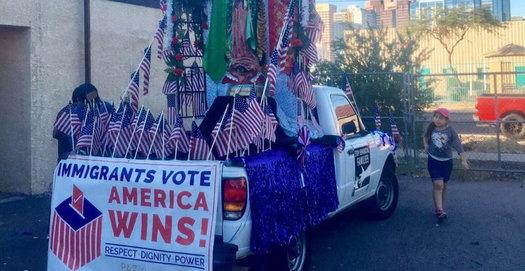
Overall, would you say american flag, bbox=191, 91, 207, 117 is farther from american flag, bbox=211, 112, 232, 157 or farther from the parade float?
american flag, bbox=211, 112, 232, 157

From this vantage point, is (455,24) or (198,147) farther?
(455,24)

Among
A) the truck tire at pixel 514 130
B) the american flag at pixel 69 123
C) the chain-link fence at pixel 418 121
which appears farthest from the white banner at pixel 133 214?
the truck tire at pixel 514 130

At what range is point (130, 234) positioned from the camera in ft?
16.3

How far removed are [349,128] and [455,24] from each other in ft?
118

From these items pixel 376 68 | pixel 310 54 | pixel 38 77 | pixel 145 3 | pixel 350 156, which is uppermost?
pixel 145 3

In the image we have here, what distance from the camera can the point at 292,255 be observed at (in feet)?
18.9

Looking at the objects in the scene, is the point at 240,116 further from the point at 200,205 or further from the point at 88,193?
the point at 88,193

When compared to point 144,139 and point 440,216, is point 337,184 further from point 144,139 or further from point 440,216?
point 440,216

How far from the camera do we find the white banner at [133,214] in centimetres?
476

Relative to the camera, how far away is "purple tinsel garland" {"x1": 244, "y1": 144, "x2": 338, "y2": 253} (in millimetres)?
4996

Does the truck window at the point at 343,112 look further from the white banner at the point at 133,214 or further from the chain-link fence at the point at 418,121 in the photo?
the chain-link fence at the point at 418,121

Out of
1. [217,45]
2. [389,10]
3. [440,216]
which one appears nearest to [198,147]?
[217,45]

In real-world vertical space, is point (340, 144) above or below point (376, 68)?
below

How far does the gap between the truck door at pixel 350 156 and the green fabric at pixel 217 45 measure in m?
1.39
